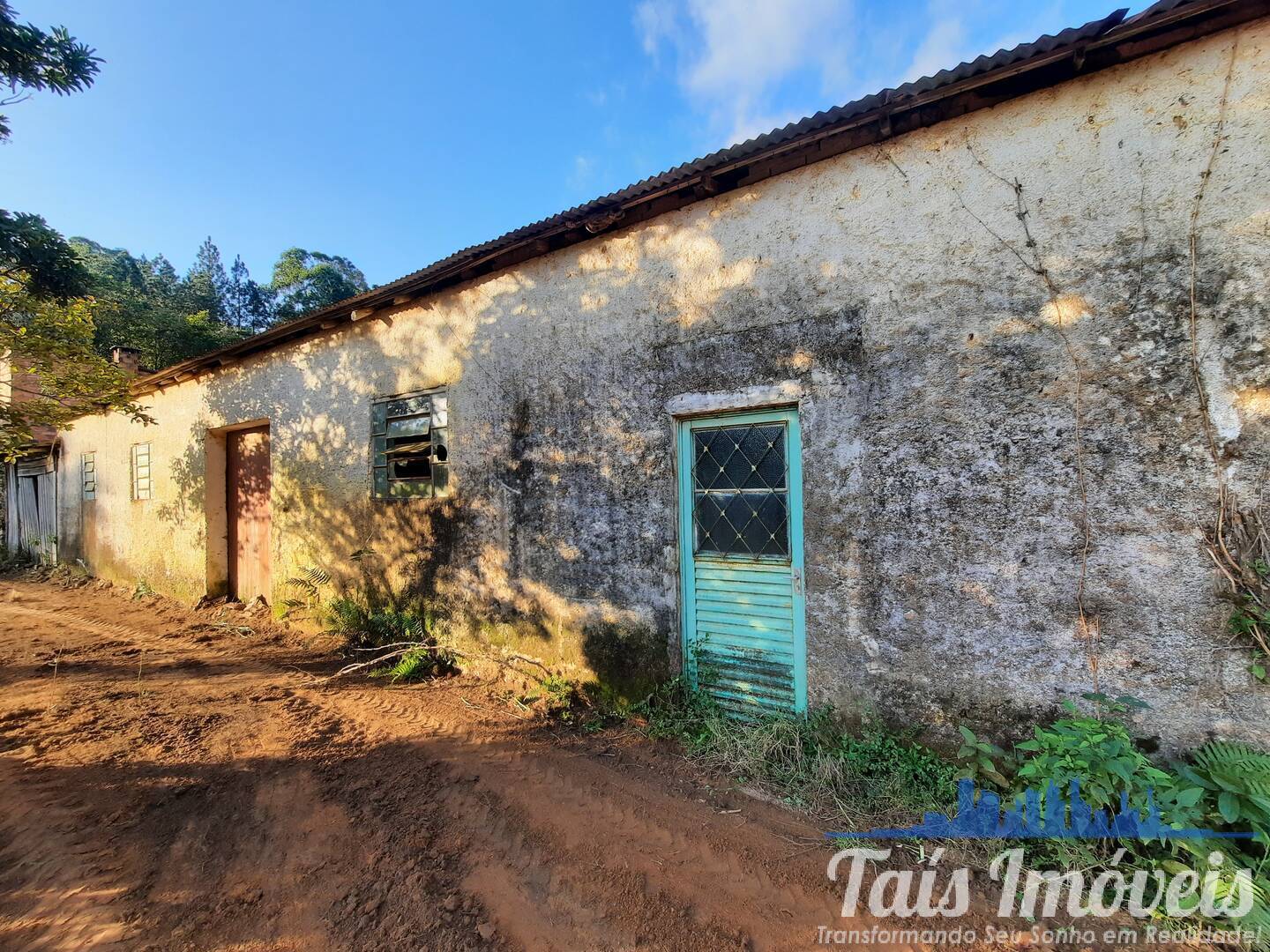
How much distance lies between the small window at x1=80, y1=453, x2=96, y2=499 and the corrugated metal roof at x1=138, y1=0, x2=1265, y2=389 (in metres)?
9.75

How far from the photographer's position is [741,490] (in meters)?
3.79

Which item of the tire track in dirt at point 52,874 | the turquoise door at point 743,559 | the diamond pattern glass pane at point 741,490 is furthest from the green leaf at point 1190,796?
the tire track in dirt at point 52,874

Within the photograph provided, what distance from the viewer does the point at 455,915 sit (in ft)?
7.43

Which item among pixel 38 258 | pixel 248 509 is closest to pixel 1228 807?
pixel 38 258

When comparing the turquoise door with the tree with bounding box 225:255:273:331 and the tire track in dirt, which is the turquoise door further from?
the tree with bounding box 225:255:273:331

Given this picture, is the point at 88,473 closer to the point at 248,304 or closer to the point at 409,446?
the point at 409,446

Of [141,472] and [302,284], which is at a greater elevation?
[302,284]

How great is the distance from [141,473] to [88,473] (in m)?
2.80

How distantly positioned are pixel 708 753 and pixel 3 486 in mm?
Result: 20183

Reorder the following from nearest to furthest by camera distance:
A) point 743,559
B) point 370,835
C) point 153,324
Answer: point 370,835 → point 743,559 → point 153,324

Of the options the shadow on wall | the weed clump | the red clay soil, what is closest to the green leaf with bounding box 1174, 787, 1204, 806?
the shadow on wall

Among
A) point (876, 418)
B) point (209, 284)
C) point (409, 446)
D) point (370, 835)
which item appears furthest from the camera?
point (209, 284)

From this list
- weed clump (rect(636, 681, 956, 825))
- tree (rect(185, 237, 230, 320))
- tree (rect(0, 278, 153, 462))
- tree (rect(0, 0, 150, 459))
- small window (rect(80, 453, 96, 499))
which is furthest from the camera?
tree (rect(185, 237, 230, 320))

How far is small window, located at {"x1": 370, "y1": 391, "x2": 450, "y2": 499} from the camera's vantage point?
18.0 ft
